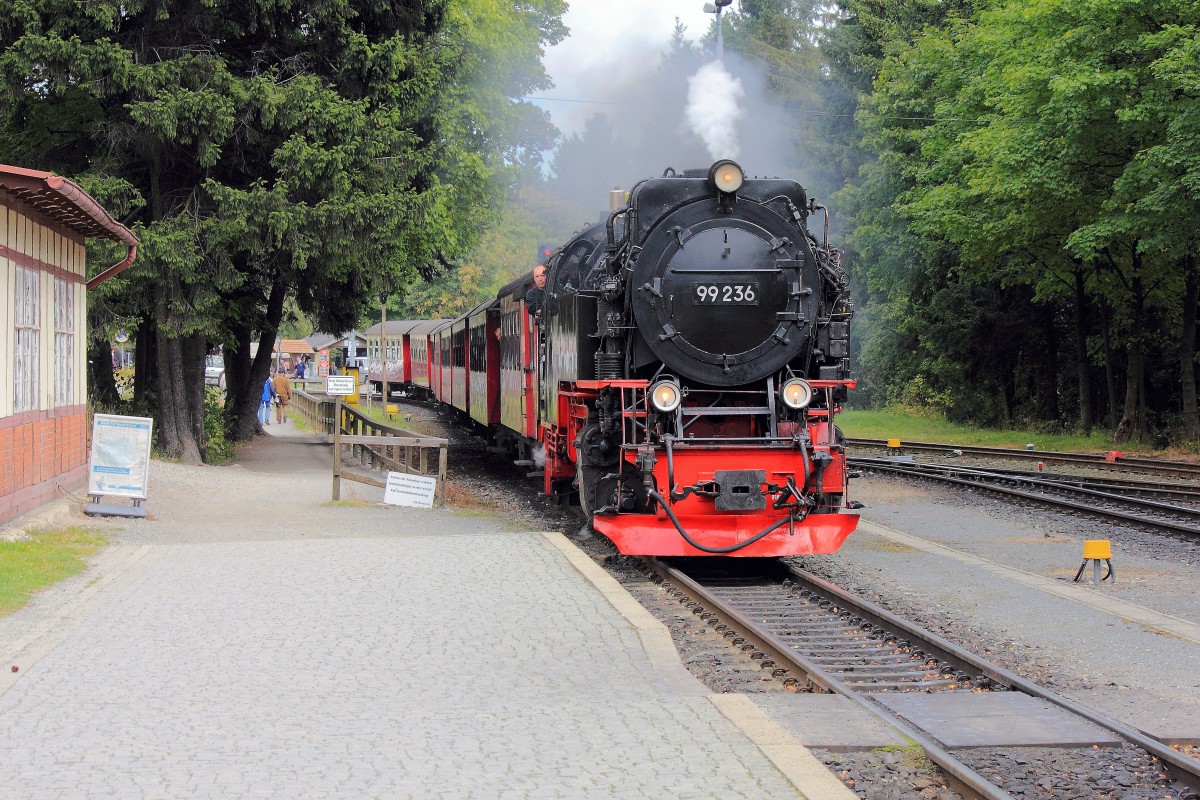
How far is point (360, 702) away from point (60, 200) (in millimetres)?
7389

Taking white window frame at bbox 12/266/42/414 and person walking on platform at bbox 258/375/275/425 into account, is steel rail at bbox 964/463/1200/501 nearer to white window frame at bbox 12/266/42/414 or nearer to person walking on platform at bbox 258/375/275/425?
white window frame at bbox 12/266/42/414

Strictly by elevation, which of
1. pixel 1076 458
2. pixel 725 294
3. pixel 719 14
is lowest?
pixel 1076 458

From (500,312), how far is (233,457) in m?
6.55

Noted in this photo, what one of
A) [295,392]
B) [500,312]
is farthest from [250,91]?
[295,392]

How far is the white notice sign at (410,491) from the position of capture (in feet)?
49.0

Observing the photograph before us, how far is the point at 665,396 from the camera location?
1020 cm

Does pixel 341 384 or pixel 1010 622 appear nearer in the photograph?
pixel 1010 622

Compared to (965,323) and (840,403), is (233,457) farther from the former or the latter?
(965,323)

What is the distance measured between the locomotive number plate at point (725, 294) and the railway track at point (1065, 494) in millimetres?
6012

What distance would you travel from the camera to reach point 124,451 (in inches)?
529

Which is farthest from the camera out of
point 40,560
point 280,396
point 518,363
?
point 280,396

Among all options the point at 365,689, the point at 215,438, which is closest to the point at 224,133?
the point at 215,438

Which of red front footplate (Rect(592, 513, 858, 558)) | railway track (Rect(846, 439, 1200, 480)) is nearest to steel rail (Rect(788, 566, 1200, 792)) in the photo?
red front footplate (Rect(592, 513, 858, 558))

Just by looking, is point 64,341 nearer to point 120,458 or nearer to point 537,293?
point 120,458
